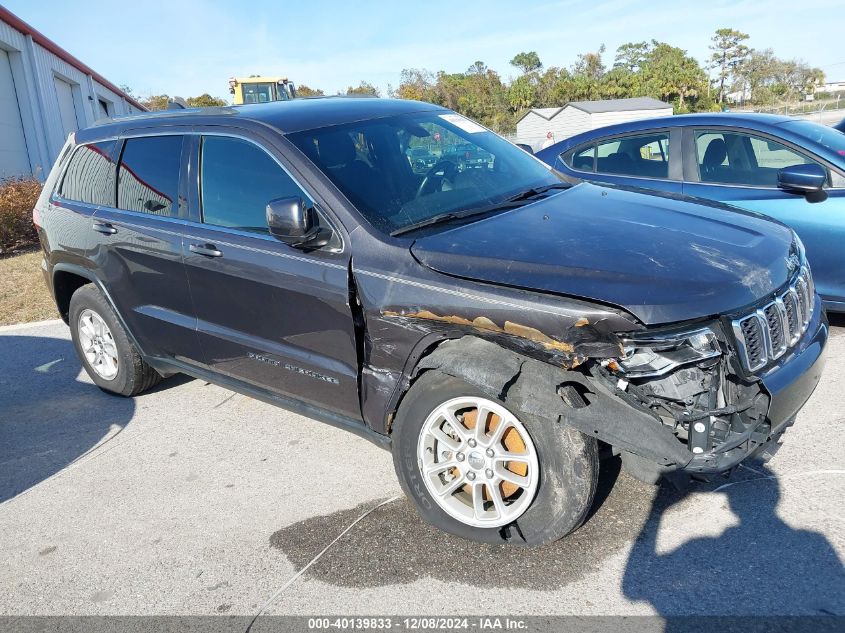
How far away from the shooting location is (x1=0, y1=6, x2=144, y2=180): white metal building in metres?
18.1

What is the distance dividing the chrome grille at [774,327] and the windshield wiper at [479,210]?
1357mm

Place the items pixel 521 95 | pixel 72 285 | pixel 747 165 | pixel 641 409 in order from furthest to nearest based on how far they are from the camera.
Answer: pixel 521 95 → pixel 747 165 → pixel 72 285 → pixel 641 409

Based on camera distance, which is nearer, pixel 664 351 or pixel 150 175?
pixel 664 351

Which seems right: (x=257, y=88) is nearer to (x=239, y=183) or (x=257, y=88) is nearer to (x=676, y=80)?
(x=239, y=183)

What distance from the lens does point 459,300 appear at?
294 cm

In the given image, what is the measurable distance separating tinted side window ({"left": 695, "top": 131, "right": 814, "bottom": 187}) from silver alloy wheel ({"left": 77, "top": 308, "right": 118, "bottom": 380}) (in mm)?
4723

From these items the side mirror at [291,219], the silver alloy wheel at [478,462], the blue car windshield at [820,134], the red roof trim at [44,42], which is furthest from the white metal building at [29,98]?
the silver alloy wheel at [478,462]

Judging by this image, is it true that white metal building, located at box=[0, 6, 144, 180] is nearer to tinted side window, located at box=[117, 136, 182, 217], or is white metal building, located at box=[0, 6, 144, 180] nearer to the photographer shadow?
tinted side window, located at box=[117, 136, 182, 217]

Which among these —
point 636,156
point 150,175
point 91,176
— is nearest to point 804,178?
point 636,156

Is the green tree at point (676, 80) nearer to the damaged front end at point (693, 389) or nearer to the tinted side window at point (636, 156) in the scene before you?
the tinted side window at point (636, 156)

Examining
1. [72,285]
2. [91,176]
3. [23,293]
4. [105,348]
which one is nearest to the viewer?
[91,176]

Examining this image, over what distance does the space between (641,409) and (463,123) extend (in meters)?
2.55

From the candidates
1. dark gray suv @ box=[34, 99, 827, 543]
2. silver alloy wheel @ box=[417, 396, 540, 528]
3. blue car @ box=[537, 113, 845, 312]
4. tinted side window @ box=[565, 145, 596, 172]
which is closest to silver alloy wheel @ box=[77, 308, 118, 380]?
dark gray suv @ box=[34, 99, 827, 543]

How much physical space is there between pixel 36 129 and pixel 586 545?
69.1 ft
